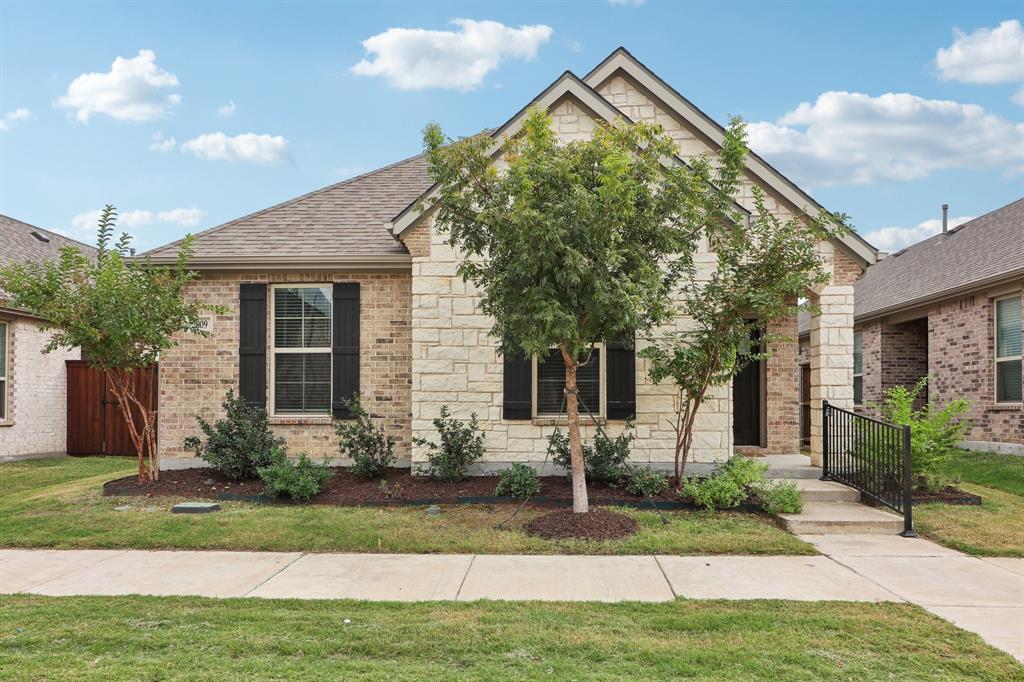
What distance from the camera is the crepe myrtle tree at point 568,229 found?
6.98 metres

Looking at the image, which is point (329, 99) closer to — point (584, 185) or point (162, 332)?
point (162, 332)

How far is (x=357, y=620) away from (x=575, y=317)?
359 centimetres

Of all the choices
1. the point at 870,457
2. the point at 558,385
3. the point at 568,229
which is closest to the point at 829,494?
the point at 870,457

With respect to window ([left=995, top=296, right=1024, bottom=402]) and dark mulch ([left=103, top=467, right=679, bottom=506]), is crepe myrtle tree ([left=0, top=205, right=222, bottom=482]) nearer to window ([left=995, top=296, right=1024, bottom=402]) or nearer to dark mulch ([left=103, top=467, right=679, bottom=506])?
dark mulch ([left=103, top=467, right=679, bottom=506])

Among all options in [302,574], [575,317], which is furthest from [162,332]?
[575,317]

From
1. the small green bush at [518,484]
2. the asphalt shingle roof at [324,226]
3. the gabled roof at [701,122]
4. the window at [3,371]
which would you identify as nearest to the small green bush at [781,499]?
the small green bush at [518,484]

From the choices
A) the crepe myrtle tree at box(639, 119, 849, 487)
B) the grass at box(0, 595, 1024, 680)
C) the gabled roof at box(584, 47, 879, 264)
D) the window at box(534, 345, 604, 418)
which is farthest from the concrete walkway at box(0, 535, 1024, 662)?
the gabled roof at box(584, 47, 879, 264)

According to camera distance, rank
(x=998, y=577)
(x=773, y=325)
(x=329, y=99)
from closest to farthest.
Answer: (x=998, y=577) < (x=773, y=325) < (x=329, y=99)

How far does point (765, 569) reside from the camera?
20.7 feet

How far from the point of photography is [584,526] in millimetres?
7473

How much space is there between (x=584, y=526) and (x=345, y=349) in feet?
15.7

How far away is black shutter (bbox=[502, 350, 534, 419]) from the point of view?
9.84m

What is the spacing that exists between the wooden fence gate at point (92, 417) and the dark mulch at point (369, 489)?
6.39 m

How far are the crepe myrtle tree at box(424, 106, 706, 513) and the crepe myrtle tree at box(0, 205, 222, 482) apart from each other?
4.13 m
